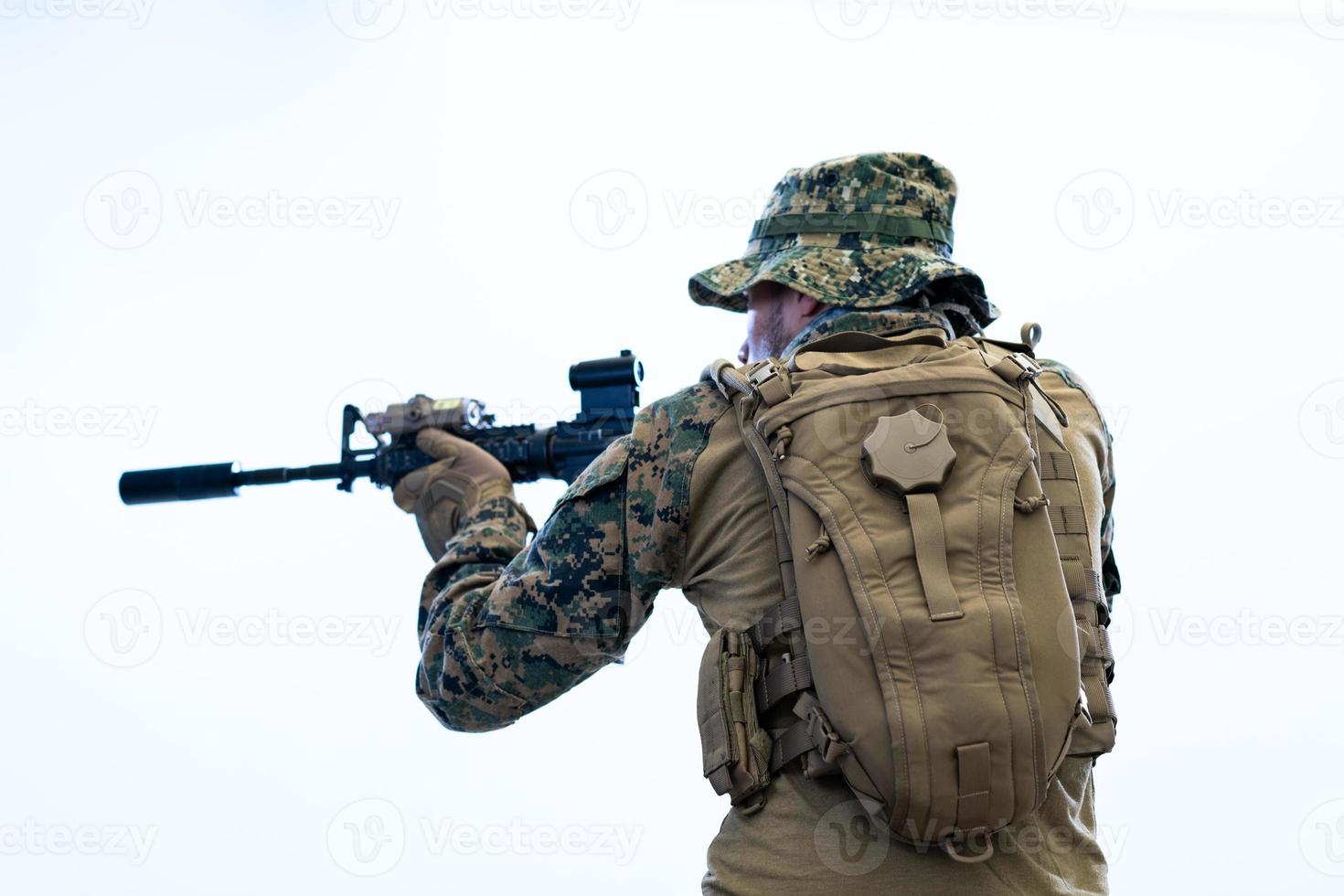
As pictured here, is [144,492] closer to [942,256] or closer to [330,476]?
[330,476]

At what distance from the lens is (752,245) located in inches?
55.4

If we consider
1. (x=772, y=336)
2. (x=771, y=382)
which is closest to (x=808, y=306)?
(x=772, y=336)

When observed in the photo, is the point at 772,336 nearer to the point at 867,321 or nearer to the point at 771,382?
the point at 867,321

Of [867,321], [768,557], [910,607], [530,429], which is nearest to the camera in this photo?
[910,607]

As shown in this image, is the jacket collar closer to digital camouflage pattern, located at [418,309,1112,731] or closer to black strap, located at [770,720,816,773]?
digital camouflage pattern, located at [418,309,1112,731]

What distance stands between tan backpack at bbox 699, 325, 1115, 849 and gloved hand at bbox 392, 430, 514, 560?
600mm

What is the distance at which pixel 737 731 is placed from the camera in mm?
1072

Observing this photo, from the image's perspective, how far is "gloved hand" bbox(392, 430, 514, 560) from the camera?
1.64m

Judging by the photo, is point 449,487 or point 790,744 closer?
point 790,744

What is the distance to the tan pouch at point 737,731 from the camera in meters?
1.07

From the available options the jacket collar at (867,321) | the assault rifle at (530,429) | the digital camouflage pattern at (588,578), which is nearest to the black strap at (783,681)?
the digital camouflage pattern at (588,578)

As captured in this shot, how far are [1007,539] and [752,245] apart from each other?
0.52 metres

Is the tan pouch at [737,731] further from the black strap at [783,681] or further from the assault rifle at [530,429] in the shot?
the assault rifle at [530,429]

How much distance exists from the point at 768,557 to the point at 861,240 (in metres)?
0.41
